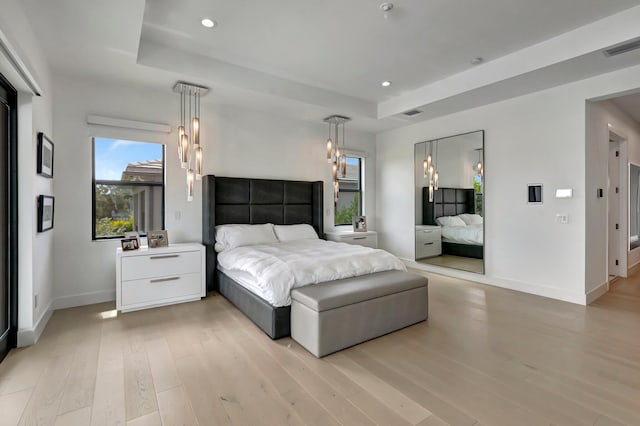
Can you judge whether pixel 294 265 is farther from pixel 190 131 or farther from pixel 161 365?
pixel 190 131

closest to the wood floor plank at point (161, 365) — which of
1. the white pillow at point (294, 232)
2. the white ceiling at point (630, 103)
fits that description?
the white pillow at point (294, 232)

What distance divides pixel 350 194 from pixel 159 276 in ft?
12.2

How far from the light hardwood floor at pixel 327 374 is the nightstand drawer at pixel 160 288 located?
0.95ft

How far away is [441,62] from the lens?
3.78m

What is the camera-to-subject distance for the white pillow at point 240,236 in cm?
429

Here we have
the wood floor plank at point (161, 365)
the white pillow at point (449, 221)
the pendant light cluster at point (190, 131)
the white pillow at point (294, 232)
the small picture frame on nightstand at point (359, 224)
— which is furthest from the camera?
the small picture frame on nightstand at point (359, 224)

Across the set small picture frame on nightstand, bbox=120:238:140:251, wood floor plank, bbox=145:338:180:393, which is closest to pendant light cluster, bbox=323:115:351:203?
small picture frame on nightstand, bbox=120:238:140:251

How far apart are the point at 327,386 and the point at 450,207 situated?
391 cm

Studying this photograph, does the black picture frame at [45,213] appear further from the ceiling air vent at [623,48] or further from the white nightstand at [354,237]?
the ceiling air vent at [623,48]

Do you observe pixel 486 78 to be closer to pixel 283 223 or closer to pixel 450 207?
pixel 450 207

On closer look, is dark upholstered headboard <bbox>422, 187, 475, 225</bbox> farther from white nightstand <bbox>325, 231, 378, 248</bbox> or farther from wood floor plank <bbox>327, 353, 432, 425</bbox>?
wood floor plank <bbox>327, 353, 432, 425</bbox>

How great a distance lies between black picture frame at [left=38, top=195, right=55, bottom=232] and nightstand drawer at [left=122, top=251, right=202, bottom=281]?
771 mm


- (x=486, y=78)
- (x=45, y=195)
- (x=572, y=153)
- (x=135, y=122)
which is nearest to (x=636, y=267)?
(x=572, y=153)

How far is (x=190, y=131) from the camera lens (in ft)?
14.5
